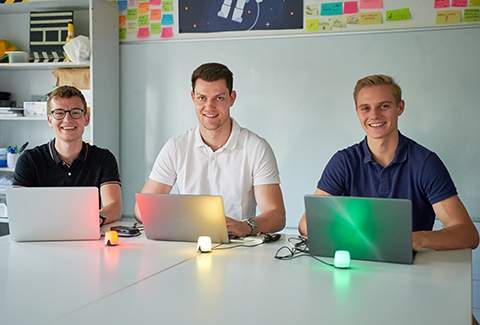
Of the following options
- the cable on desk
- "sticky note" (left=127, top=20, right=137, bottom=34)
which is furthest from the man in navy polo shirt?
"sticky note" (left=127, top=20, right=137, bottom=34)

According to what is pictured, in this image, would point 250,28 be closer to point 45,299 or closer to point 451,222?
point 451,222

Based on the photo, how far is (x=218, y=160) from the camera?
2312 mm

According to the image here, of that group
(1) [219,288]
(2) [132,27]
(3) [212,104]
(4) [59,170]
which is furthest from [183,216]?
(2) [132,27]

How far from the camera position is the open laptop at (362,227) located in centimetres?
140

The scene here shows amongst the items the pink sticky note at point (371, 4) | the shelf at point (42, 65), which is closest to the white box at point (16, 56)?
the shelf at point (42, 65)

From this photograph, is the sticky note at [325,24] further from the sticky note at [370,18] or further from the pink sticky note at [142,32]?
the pink sticky note at [142,32]

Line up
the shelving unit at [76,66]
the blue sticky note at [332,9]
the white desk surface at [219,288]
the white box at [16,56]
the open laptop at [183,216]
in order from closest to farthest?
the white desk surface at [219,288] → the open laptop at [183,216] → the blue sticky note at [332,9] → the shelving unit at [76,66] → the white box at [16,56]

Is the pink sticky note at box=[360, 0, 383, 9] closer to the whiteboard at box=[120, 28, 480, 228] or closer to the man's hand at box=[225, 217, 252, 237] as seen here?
the whiteboard at box=[120, 28, 480, 228]

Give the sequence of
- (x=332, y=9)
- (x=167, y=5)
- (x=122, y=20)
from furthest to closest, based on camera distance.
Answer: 1. (x=122, y=20)
2. (x=167, y=5)
3. (x=332, y=9)

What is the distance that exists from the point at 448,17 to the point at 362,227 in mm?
2033

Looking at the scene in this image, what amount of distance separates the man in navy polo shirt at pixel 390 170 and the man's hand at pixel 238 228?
0.75 feet

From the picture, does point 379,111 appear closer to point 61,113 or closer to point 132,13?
point 61,113

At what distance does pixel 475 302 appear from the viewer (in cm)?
292

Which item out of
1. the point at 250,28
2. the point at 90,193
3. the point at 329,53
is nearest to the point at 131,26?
the point at 250,28
